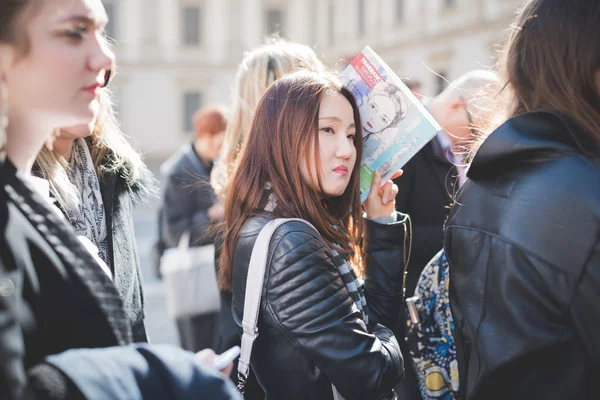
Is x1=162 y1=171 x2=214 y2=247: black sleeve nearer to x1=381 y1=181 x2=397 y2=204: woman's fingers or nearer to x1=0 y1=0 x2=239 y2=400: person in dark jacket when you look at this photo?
x1=381 y1=181 x2=397 y2=204: woman's fingers

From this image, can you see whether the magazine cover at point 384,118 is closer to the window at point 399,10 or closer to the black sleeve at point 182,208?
the black sleeve at point 182,208

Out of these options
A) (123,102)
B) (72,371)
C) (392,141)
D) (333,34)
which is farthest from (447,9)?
(72,371)

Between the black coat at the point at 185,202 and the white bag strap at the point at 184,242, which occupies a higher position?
the black coat at the point at 185,202

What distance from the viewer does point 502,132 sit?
4.25 feet

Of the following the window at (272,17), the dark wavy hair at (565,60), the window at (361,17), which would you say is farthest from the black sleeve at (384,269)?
the window at (272,17)

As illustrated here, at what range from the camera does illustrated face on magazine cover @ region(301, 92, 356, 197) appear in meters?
1.72

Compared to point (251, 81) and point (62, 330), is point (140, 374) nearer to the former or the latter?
point (62, 330)

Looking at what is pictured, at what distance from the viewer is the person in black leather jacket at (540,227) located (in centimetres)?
→ 115

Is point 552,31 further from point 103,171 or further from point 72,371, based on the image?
point 103,171

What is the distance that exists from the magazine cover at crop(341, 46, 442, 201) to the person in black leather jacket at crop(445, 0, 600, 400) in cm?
42

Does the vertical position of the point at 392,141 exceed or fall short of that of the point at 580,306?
it exceeds it

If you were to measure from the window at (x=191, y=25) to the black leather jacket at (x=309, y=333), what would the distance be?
87.4 ft

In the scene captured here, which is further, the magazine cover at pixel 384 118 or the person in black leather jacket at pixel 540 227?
the magazine cover at pixel 384 118

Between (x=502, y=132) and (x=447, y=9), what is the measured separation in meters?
17.7
